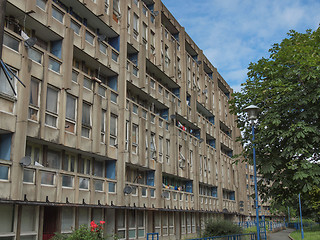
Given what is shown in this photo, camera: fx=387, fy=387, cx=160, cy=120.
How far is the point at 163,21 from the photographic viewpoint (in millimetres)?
36531

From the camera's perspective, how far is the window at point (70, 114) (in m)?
19.3

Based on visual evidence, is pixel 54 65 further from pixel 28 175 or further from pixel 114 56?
pixel 114 56

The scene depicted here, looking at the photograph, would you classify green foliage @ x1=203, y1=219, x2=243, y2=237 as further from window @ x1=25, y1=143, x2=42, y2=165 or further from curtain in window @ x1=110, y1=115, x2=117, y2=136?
window @ x1=25, y1=143, x2=42, y2=165

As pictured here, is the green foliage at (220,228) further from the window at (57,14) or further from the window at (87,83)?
the window at (57,14)

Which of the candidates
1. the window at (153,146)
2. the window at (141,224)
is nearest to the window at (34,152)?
the window at (141,224)

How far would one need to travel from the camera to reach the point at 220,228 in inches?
1118

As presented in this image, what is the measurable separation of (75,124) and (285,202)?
39.0 feet

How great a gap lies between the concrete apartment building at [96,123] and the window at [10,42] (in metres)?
0.04

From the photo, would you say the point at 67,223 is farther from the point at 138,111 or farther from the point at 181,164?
the point at 181,164

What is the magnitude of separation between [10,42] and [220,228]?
64.7 ft

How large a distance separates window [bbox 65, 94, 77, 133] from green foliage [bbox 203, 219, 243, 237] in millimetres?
14462

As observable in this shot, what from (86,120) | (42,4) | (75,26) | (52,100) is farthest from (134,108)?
(42,4)

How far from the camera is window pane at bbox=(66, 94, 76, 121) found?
63.8 feet

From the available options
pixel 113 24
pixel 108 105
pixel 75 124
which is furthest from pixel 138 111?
pixel 75 124
